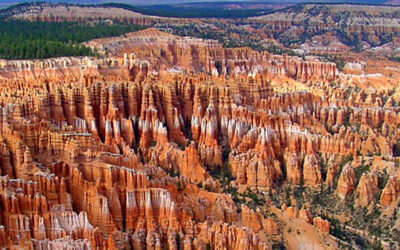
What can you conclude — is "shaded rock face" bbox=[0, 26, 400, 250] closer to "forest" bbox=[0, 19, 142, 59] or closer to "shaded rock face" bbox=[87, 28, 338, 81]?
"forest" bbox=[0, 19, 142, 59]

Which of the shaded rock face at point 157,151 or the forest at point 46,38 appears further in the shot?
the forest at point 46,38

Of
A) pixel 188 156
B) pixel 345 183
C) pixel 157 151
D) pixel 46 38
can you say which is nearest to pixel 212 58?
pixel 46 38

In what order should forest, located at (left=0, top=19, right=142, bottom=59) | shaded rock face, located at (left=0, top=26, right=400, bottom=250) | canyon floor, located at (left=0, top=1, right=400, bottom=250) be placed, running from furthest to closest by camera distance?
forest, located at (left=0, top=19, right=142, bottom=59), canyon floor, located at (left=0, top=1, right=400, bottom=250), shaded rock face, located at (left=0, top=26, right=400, bottom=250)

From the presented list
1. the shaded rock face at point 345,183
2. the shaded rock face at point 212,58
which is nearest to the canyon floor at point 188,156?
the shaded rock face at point 345,183

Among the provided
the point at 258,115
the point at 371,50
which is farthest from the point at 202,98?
the point at 371,50

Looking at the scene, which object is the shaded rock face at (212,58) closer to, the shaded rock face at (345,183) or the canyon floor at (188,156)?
the canyon floor at (188,156)

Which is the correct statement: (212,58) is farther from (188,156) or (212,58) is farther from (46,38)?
(188,156)

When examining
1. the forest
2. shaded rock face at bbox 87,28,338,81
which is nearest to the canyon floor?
shaded rock face at bbox 87,28,338,81
